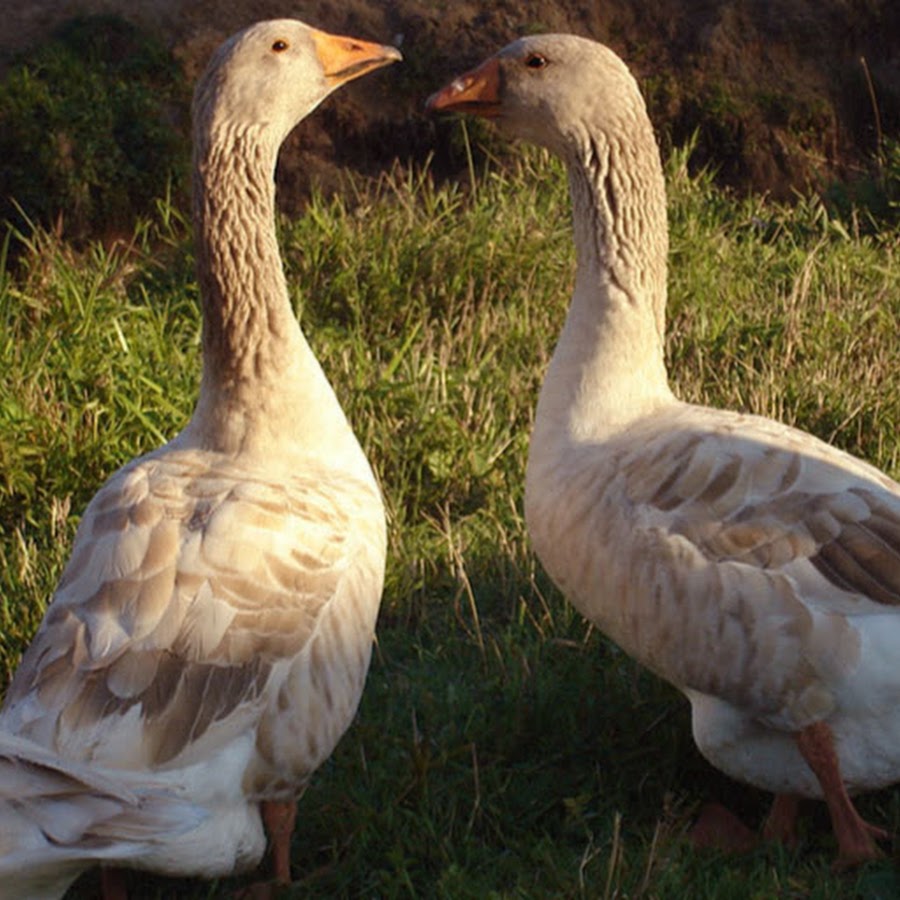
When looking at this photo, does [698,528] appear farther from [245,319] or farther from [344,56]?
[344,56]

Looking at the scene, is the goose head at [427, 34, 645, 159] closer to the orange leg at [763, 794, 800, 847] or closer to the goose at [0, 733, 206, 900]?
the orange leg at [763, 794, 800, 847]

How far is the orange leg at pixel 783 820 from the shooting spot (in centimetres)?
367

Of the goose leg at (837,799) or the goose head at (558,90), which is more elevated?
the goose head at (558,90)

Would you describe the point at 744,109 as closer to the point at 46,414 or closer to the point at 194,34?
the point at 194,34

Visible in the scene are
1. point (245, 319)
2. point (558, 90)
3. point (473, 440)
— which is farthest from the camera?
point (473, 440)

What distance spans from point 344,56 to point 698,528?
1.54m

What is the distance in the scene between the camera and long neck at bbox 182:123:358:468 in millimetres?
3820

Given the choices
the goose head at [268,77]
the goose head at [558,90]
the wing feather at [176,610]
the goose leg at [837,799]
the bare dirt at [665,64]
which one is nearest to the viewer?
the wing feather at [176,610]

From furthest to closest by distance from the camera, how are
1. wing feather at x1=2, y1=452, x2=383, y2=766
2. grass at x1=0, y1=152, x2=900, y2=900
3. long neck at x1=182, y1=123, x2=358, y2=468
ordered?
long neck at x1=182, y1=123, x2=358, y2=468 → grass at x1=0, y1=152, x2=900, y2=900 → wing feather at x1=2, y1=452, x2=383, y2=766

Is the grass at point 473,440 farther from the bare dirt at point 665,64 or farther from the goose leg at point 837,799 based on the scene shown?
the bare dirt at point 665,64

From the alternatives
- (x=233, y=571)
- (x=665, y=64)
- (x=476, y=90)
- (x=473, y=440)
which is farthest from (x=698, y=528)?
(x=665, y=64)

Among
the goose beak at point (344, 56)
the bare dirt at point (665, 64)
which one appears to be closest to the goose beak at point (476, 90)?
the goose beak at point (344, 56)

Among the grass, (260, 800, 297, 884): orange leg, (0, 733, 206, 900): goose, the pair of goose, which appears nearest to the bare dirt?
the grass

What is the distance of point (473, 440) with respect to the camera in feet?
17.4
